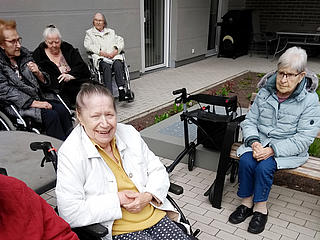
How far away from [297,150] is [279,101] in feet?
1.33

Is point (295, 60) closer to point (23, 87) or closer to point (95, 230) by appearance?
point (95, 230)

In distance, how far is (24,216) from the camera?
1.28 metres

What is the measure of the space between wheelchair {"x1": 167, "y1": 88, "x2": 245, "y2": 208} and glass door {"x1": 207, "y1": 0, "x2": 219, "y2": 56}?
7.39 meters

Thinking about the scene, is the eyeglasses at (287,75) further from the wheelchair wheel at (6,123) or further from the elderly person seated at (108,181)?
the wheelchair wheel at (6,123)

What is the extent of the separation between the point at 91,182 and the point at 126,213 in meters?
0.26

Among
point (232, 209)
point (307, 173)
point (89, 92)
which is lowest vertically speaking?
point (232, 209)

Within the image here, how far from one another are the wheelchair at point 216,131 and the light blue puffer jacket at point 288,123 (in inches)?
5.7

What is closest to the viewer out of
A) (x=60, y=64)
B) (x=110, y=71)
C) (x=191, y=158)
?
(x=191, y=158)

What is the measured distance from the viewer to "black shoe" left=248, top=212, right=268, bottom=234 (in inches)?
97.6

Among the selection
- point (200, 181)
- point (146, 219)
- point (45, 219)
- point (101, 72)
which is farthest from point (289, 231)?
point (101, 72)

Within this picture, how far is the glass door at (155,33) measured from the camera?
737 centimetres

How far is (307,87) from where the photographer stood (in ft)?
8.17

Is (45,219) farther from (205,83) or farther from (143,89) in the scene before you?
(205,83)

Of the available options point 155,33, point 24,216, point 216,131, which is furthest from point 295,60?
point 155,33
